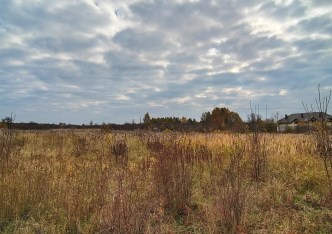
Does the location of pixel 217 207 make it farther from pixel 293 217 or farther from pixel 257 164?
pixel 257 164

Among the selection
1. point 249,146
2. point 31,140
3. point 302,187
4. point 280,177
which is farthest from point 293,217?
point 31,140

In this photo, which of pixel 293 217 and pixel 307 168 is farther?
pixel 307 168

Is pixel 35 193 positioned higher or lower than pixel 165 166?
lower

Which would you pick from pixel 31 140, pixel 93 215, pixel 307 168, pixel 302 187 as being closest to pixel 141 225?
pixel 93 215

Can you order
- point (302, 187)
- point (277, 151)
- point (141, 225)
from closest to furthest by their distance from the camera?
point (141, 225) < point (302, 187) < point (277, 151)

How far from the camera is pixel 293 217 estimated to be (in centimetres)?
462

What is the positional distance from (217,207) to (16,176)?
324cm

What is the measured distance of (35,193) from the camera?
5.09 metres

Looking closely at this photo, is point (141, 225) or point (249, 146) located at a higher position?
point (249, 146)

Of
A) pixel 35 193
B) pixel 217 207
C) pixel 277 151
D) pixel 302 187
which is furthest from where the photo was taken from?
pixel 277 151

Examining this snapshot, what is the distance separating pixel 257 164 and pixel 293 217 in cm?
270

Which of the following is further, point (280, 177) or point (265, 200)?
point (280, 177)

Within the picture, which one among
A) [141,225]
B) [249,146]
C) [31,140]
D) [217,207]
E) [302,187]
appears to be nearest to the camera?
[141,225]

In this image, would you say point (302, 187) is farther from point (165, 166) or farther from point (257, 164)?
point (165, 166)
